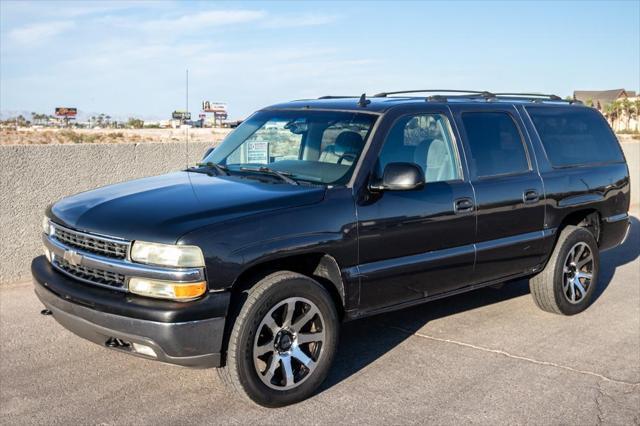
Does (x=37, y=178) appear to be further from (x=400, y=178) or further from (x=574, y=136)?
(x=574, y=136)

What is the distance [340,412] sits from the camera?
4.25 meters

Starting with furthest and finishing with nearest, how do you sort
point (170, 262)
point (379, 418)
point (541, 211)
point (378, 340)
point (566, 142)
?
1. point (566, 142)
2. point (541, 211)
3. point (378, 340)
4. point (379, 418)
5. point (170, 262)

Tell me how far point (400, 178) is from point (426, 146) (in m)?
0.79

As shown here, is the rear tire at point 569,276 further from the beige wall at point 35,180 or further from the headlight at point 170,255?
the beige wall at point 35,180

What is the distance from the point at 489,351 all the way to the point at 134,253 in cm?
287

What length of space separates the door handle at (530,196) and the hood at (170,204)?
6.87 feet

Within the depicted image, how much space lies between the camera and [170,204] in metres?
4.26

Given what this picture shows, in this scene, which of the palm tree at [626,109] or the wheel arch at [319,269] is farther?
the palm tree at [626,109]

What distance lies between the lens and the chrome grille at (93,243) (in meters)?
4.02

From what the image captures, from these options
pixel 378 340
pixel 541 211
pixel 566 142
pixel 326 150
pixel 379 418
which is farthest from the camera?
pixel 566 142

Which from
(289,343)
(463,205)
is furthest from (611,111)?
(289,343)

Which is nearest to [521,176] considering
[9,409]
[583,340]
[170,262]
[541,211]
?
[541,211]

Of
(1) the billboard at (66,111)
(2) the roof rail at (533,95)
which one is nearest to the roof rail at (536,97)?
(2) the roof rail at (533,95)

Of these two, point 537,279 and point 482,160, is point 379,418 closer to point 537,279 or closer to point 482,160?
point 482,160
